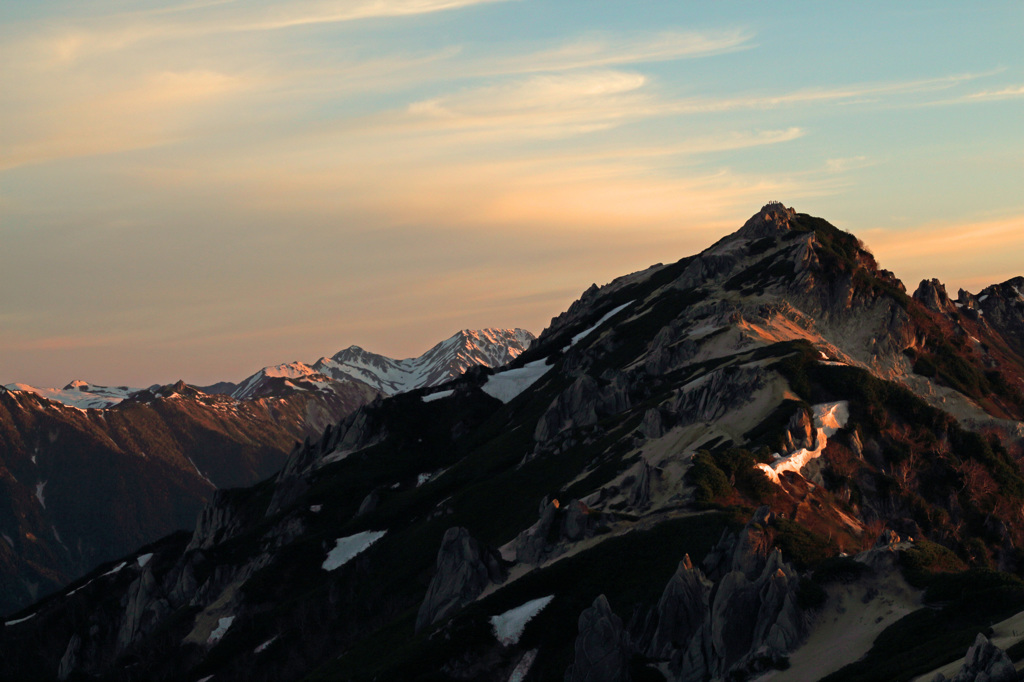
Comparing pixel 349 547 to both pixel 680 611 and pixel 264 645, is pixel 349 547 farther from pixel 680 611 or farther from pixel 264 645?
pixel 680 611

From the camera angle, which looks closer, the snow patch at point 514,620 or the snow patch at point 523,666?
the snow patch at point 523,666

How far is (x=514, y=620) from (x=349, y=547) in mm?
73664

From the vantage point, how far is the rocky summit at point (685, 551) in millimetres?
85250

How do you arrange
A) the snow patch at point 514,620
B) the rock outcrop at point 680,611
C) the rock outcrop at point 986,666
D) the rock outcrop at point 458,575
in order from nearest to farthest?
the rock outcrop at point 986,666 → the rock outcrop at point 680,611 → the snow patch at point 514,620 → the rock outcrop at point 458,575

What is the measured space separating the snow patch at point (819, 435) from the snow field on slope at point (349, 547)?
7048 centimetres

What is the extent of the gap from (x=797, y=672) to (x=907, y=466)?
69075mm

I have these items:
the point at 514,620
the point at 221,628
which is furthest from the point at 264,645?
the point at 514,620

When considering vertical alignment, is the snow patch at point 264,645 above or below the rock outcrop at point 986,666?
below

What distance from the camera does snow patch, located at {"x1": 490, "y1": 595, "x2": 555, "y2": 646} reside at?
10556 centimetres

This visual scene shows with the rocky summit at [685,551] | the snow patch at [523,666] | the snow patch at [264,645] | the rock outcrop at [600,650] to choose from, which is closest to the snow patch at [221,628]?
the rocky summit at [685,551]

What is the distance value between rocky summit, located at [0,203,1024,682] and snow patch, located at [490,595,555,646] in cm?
30

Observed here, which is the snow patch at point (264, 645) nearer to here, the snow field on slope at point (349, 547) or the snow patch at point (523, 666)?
the snow field on slope at point (349, 547)

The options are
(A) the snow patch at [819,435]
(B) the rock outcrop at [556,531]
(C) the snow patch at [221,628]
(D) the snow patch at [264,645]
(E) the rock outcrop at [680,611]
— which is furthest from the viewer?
(C) the snow patch at [221,628]

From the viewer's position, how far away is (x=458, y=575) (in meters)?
124
